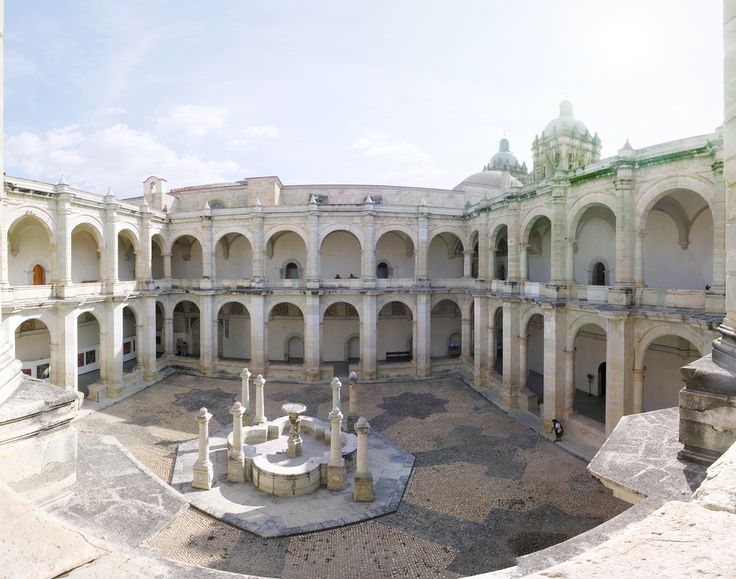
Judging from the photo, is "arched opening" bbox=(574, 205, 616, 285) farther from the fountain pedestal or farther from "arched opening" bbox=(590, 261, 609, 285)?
the fountain pedestal

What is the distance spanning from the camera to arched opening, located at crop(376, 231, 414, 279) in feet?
99.5

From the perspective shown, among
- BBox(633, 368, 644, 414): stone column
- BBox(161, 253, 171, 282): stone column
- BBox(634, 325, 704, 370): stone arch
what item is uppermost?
BBox(161, 253, 171, 282): stone column

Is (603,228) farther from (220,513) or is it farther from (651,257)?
(220,513)

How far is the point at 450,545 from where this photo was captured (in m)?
10.4

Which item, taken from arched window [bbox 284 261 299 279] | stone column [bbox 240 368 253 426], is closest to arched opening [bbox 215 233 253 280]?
arched window [bbox 284 261 299 279]

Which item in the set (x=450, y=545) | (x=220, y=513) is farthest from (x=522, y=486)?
(x=220, y=513)

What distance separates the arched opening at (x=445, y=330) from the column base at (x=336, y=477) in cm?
1849

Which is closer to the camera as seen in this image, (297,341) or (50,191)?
(50,191)

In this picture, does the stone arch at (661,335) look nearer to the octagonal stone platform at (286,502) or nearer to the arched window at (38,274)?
the octagonal stone platform at (286,502)

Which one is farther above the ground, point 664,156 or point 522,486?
point 664,156

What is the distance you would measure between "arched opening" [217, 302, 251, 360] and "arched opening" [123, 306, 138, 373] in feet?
18.6

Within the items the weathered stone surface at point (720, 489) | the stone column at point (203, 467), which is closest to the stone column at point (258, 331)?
the stone column at point (203, 467)

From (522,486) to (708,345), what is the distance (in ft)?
24.3

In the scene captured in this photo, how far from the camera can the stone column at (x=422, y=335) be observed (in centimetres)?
2645
